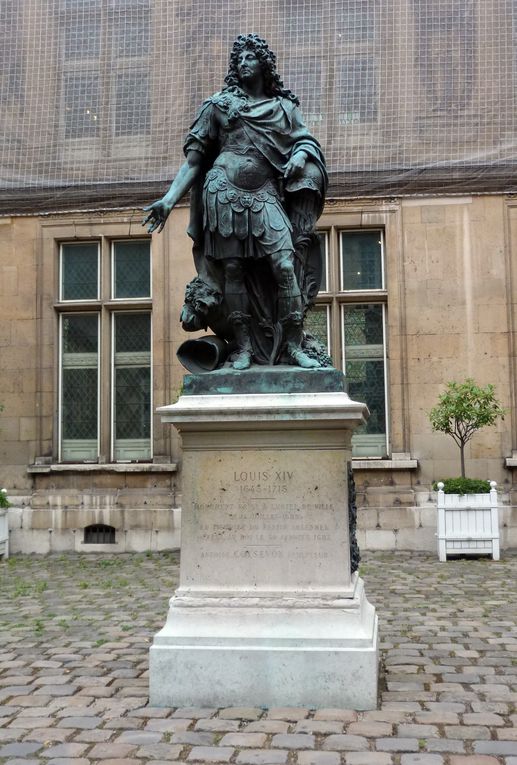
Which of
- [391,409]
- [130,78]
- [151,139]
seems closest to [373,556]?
[391,409]

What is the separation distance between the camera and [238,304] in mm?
5566

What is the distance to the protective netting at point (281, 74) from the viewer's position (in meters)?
13.9

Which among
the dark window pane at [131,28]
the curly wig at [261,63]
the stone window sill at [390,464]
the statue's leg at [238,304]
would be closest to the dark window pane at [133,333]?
the stone window sill at [390,464]

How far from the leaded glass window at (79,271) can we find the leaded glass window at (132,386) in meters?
0.71

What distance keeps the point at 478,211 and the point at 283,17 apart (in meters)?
4.86

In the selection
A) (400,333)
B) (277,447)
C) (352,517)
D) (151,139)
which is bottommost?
(352,517)

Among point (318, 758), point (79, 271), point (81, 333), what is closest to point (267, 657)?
point (318, 758)

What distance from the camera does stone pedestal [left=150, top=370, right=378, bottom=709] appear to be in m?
4.87

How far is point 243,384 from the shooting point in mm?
5348

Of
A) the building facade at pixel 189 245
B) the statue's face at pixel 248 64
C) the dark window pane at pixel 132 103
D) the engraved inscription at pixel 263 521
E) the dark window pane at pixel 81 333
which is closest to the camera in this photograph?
the engraved inscription at pixel 263 521

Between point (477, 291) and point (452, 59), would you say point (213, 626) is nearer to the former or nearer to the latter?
point (477, 291)

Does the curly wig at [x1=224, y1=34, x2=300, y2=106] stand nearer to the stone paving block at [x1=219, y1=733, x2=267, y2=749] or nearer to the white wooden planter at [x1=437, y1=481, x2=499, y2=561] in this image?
the stone paving block at [x1=219, y1=733, x2=267, y2=749]

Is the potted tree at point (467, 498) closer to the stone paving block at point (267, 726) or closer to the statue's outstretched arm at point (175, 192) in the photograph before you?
the statue's outstretched arm at point (175, 192)

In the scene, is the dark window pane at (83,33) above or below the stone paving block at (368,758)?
above
